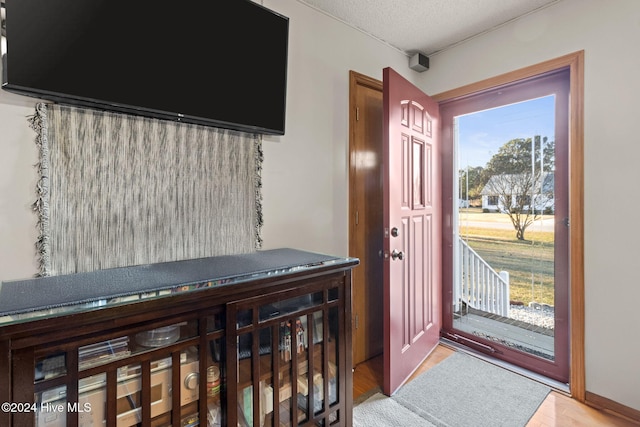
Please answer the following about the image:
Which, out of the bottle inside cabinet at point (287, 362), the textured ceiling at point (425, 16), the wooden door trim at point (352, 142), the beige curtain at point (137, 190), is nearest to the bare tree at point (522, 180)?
the textured ceiling at point (425, 16)

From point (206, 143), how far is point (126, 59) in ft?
1.42

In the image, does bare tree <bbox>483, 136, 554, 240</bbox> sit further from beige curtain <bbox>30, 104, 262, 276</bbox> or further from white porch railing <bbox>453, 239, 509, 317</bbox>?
beige curtain <bbox>30, 104, 262, 276</bbox>

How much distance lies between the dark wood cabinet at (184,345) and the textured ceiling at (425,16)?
1.55 meters

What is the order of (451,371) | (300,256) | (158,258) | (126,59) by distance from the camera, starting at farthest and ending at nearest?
(451,371), (300,256), (158,258), (126,59)

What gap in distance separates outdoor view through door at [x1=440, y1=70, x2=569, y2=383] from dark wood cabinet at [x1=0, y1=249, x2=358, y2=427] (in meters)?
1.50

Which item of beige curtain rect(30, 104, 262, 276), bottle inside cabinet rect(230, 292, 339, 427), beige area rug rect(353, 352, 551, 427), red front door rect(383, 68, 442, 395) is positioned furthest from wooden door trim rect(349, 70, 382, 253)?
beige area rug rect(353, 352, 551, 427)

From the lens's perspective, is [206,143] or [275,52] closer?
[206,143]

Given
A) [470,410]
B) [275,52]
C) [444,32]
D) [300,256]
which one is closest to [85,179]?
[300,256]

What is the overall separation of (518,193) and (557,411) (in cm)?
132

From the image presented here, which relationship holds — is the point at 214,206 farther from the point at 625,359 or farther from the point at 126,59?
the point at 625,359

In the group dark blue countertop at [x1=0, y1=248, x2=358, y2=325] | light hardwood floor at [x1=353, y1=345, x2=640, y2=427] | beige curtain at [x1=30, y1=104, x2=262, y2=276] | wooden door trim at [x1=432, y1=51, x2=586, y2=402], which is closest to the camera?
dark blue countertop at [x1=0, y1=248, x2=358, y2=325]

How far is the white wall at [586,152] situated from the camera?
167 cm

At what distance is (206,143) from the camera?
4.80 ft

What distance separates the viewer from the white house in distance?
80.3 inches
